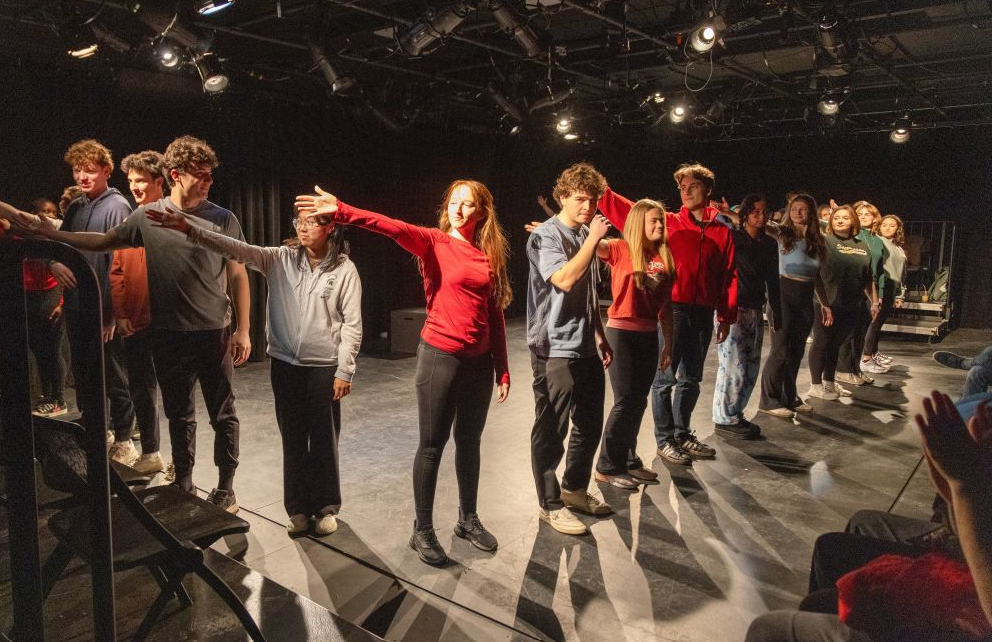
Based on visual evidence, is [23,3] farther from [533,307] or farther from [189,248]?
[533,307]

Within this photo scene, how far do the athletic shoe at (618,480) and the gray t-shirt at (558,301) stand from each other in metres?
0.98

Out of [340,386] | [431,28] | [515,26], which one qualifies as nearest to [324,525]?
[340,386]

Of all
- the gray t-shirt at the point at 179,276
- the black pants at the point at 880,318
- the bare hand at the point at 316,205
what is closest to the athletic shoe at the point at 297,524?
the gray t-shirt at the point at 179,276

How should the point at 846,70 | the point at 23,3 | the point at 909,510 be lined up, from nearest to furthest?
the point at 909,510 → the point at 23,3 → the point at 846,70

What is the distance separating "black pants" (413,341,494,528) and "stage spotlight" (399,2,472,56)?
3273mm

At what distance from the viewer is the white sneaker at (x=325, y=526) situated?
Result: 3031 millimetres

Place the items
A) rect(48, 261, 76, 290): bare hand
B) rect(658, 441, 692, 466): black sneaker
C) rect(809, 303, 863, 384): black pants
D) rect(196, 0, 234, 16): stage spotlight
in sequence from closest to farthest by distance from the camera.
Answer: rect(48, 261, 76, 290): bare hand → rect(658, 441, 692, 466): black sneaker → rect(196, 0, 234, 16): stage spotlight → rect(809, 303, 863, 384): black pants

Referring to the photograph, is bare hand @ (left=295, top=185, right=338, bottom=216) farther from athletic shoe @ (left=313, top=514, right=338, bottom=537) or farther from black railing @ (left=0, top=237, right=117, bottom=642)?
athletic shoe @ (left=313, top=514, right=338, bottom=537)

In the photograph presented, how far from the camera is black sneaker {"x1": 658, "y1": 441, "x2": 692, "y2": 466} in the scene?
162 inches

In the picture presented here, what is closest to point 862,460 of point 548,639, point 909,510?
point 909,510

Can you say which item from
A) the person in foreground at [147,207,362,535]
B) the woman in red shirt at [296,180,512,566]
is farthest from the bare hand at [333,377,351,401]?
the woman in red shirt at [296,180,512,566]

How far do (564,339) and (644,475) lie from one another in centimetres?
122

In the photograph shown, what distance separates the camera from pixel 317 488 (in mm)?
3033

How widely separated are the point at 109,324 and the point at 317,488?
1.48 metres
